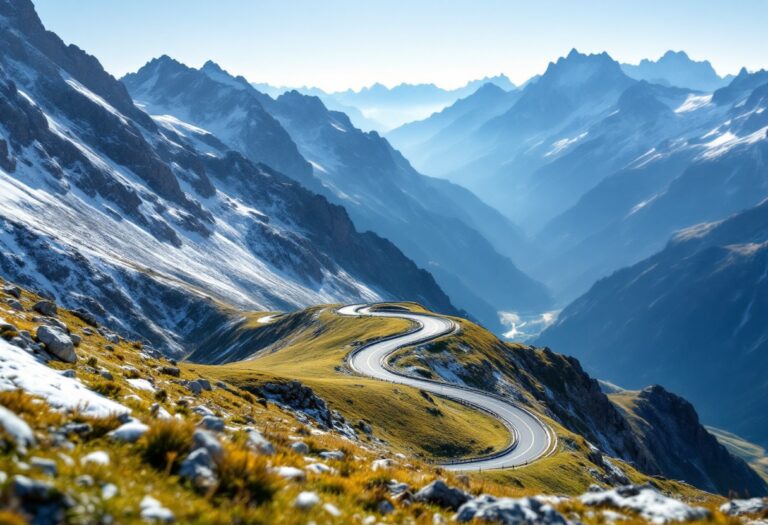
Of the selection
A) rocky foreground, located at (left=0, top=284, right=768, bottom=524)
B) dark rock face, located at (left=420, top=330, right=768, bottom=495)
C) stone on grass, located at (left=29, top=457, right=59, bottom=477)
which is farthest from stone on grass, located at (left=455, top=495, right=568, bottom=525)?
dark rock face, located at (left=420, top=330, right=768, bottom=495)

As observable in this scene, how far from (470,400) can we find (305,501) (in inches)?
2683

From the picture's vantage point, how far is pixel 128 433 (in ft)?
30.7

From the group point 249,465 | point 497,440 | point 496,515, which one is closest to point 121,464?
point 249,465

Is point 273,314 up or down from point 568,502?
down

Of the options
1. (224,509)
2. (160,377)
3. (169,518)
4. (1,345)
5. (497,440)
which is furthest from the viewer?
(497,440)

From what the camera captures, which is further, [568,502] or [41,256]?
[41,256]

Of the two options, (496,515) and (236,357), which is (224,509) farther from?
(236,357)

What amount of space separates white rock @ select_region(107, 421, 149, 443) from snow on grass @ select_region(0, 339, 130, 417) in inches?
45.3

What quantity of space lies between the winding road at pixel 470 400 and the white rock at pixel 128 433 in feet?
113

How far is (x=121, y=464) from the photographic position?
27.0 ft

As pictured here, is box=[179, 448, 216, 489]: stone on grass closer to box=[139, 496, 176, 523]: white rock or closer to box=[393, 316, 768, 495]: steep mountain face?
box=[139, 496, 176, 523]: white rock

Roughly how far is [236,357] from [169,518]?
152m

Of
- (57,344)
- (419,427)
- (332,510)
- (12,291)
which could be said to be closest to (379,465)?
(332,510)

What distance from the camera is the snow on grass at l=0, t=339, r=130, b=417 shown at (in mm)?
11170
